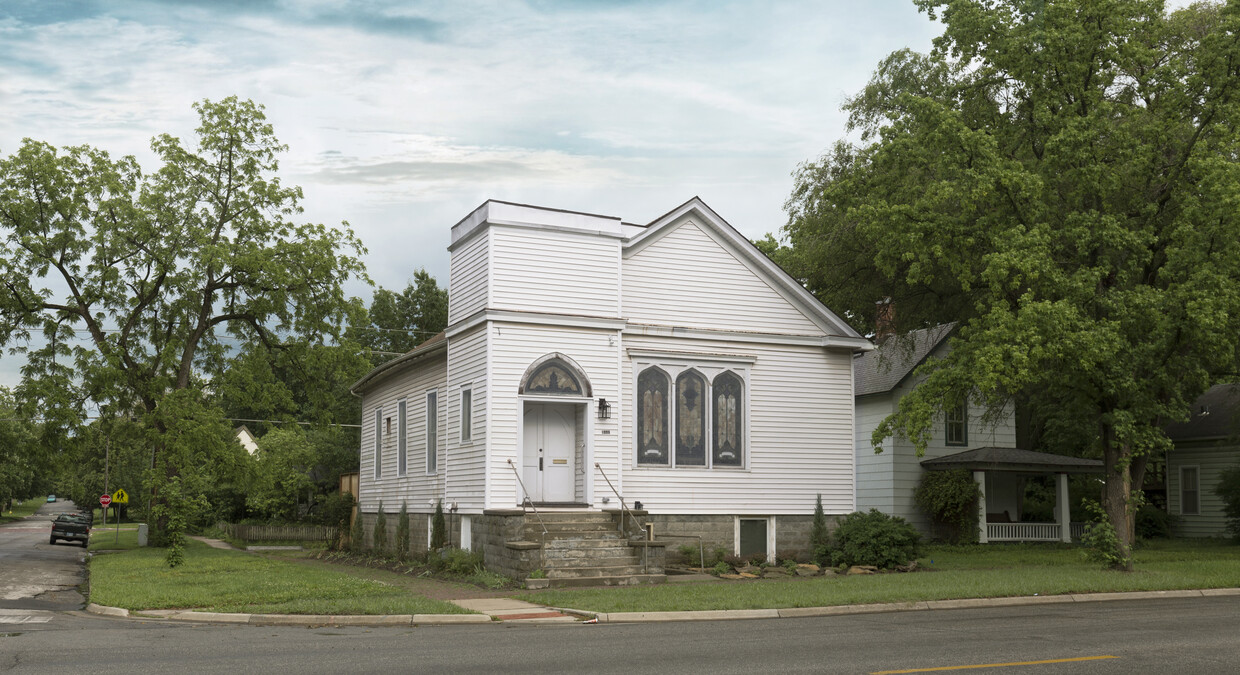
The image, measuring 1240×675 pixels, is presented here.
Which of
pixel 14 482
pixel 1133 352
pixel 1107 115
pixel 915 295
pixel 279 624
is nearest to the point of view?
pixel 279 624

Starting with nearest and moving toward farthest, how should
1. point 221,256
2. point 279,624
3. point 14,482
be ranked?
1. point 279,624
2. point 221,256
3. point 14,482

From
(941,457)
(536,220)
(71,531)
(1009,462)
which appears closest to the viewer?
(536,220)

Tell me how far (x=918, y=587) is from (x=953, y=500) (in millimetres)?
12790

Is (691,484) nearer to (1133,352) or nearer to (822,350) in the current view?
(822,350)

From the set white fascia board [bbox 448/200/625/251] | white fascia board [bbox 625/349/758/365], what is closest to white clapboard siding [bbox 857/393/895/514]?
white fascia board [bbox 625/349/758/365]

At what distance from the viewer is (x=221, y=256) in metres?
32.0

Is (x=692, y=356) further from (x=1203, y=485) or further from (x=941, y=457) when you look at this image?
(x=1203, y=485)

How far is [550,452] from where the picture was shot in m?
22.0

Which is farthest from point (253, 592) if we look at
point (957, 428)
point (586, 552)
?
point (957, 428)

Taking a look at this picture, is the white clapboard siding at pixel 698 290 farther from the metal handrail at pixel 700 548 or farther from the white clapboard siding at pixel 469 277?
the metal handrail at pixel 700 548

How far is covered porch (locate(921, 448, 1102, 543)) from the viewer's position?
2981 cm

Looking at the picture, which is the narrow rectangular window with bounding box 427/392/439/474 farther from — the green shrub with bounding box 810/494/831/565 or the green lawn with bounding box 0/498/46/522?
the green lawn with bounding box 0/498/46/522

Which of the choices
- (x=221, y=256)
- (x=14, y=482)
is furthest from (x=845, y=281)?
(x=14, y=482)

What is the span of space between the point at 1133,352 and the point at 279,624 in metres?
16.7
